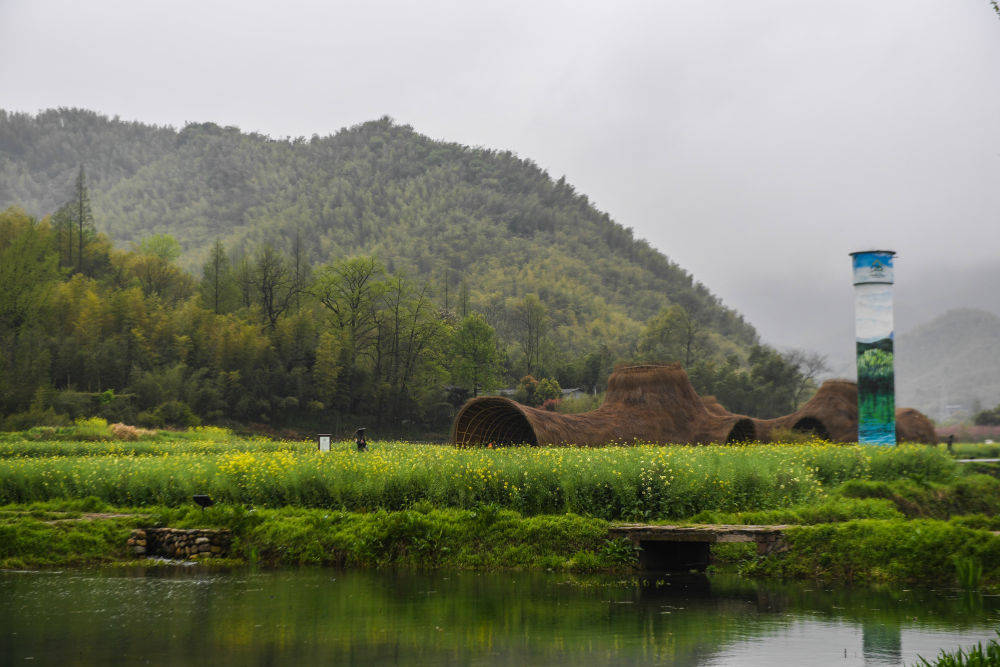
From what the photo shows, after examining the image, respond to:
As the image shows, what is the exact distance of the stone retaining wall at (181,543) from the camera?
14.3 meters

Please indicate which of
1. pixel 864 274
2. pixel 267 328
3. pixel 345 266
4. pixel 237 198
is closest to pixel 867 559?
pixel 864 274

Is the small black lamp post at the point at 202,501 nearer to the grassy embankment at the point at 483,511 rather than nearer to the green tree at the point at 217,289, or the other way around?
the grassy embankment at the point at 483,511

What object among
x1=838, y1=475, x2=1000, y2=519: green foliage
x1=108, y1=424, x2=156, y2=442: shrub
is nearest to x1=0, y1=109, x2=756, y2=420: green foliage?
x1=108, y1=424, x2=156, y2=442: shrub

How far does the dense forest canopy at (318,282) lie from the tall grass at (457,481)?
27964 mm

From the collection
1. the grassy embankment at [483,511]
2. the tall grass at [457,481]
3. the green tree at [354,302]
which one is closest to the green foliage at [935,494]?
the grassy embankment at [483,511]

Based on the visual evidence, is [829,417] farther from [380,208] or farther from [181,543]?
[380,208]

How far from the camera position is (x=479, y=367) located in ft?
206

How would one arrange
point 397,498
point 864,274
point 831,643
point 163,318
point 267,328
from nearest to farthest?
point 831,643 < point 397,498 < point 864,274 < point 163,318 < point 267,328

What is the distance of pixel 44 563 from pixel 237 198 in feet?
410

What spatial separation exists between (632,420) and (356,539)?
14.6 metres

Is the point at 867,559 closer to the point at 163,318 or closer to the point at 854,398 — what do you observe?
the point at 854,398

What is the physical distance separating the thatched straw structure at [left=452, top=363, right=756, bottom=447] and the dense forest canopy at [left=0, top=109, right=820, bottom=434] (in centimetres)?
2612

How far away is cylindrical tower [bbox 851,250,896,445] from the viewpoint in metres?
23.6

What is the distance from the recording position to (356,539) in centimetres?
1359
